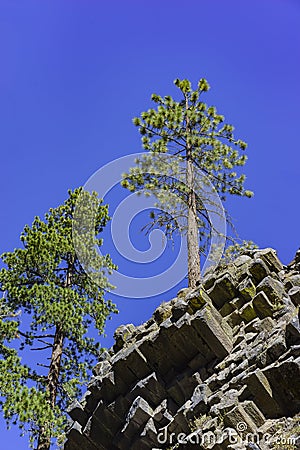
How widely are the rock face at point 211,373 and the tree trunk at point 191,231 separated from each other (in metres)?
3.03

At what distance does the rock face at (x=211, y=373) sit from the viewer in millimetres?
8656

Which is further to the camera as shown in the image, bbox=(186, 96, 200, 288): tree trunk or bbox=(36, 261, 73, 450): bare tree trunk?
bbox=(36, 261, 73, 450): bare tree trunk

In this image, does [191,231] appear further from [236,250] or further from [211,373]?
[211,373]

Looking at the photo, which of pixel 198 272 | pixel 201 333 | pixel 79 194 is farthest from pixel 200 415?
pixel 79 194

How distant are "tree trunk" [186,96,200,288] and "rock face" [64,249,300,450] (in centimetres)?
303

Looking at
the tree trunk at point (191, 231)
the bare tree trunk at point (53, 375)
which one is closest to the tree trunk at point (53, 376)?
the bare tree trunk at point (53, 375)

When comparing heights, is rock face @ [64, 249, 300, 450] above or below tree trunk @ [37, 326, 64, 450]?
below

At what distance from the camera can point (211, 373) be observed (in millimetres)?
10938

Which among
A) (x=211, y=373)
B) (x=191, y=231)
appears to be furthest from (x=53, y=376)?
(x=211, y=373)

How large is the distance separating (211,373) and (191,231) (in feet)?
26.2

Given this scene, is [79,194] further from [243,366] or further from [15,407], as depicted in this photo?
[243,366]

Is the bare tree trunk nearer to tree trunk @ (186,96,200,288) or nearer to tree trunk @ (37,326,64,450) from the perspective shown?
tree trunk @ (37,326,64,450)

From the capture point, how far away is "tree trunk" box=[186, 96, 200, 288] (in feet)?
55.0

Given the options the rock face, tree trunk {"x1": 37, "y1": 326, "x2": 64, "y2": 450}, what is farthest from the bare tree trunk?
the rock face
